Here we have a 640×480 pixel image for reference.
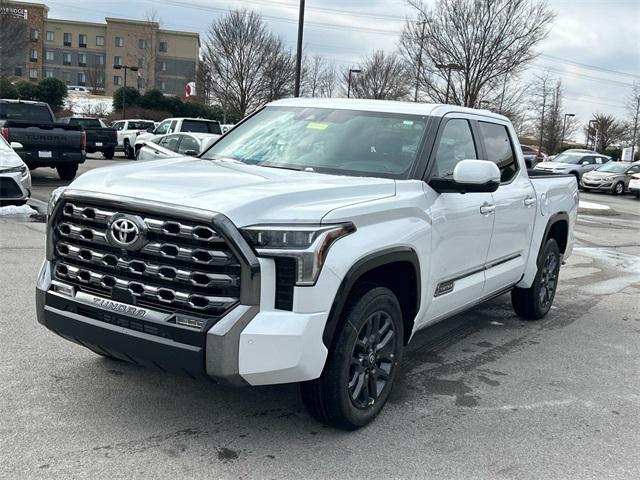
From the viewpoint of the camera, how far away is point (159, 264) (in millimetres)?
3264

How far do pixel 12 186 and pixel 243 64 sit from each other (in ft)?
91.7

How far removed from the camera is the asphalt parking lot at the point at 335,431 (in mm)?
3318

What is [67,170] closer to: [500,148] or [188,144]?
[188,144]

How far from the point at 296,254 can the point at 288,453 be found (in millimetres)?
1079

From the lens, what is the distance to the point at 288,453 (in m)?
3.45

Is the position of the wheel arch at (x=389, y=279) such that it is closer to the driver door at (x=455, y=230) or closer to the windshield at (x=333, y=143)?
the driver door at (x=455, y=230)

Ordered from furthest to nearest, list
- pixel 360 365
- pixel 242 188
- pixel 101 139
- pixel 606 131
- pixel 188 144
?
pixel 606 131
pixel 101 139
pixel 188 144
pixel 360 365
pixel 242 188

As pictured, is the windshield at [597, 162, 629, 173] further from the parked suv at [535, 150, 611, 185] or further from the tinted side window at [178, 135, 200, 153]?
the tinted side window at [178, 135, 200, 153]

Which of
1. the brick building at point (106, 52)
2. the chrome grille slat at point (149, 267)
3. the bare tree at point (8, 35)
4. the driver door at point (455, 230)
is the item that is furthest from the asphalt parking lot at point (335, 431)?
the brick building at point (106, 52)

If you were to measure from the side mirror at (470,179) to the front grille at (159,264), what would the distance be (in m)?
1.69

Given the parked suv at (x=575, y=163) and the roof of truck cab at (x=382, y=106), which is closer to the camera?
the roof of truck cab at (x=382, y=106)

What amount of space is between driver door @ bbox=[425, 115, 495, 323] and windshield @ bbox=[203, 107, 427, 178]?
0.78 feet

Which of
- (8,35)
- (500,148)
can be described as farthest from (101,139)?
(500,148)

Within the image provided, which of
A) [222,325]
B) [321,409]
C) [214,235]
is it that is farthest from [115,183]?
[321,409]
